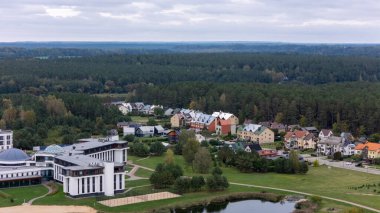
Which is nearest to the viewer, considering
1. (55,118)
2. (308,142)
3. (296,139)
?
Result: (308,142)

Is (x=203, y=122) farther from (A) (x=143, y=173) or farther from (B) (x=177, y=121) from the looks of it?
(A) (x=143, y=173)

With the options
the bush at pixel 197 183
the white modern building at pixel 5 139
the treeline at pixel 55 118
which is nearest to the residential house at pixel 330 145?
the bush at pixel 197 183

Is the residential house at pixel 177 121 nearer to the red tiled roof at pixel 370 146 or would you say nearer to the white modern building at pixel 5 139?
the red tiled roof at pixel 370 146

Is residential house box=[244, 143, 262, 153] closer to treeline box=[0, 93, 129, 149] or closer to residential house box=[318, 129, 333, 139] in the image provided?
residential house box=[318, 129, 333, 139]

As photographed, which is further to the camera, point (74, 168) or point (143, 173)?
point (143, 173)

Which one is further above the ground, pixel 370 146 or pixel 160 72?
pixel 160 72

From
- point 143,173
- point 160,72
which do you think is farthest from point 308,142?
point 160,72
